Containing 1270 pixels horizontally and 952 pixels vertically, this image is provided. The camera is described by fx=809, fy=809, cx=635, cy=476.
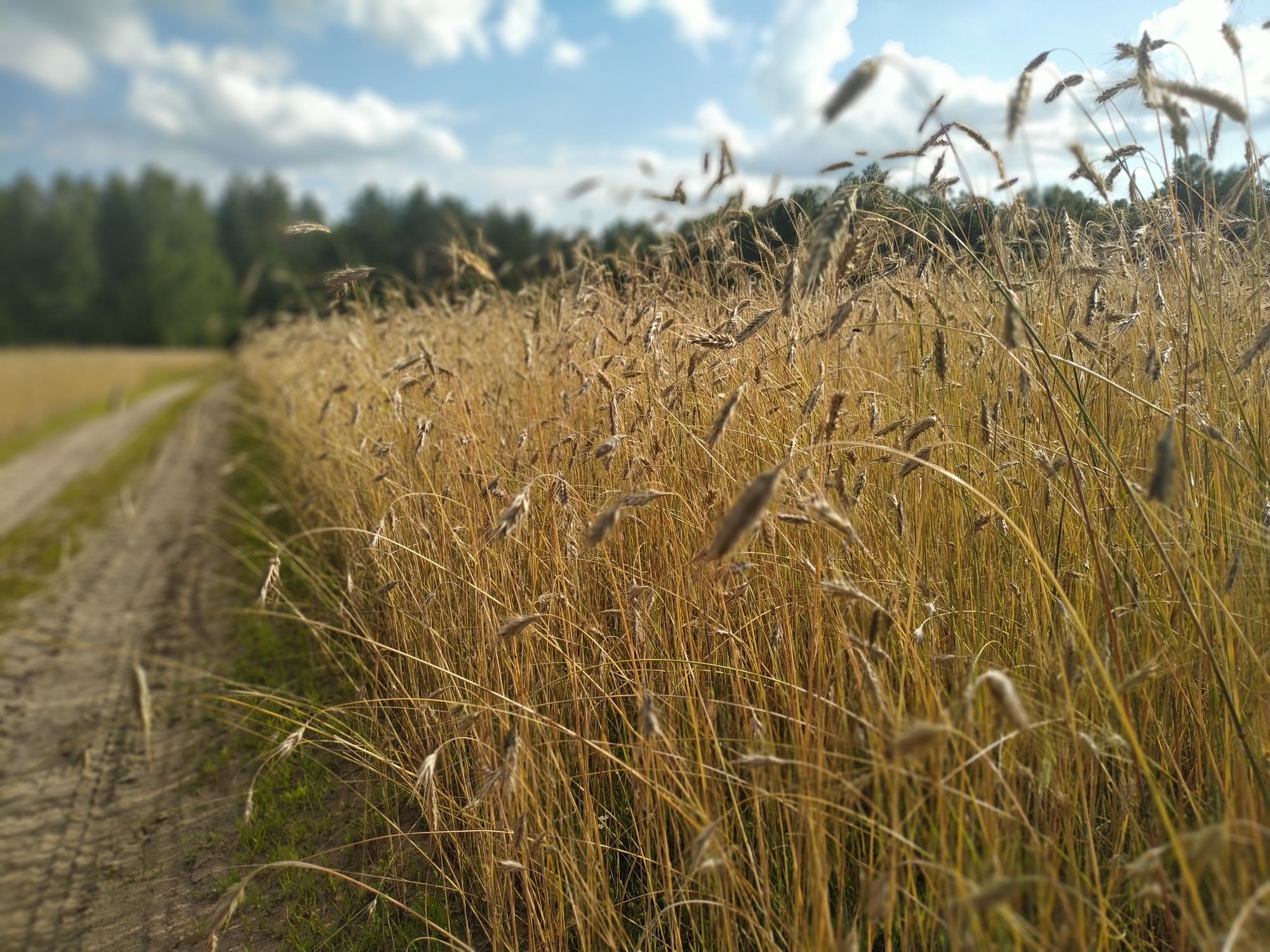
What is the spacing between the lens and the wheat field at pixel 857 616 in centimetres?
158

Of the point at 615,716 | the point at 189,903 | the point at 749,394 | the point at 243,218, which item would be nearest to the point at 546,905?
the point at 615,716

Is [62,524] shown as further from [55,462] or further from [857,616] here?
[857,616]

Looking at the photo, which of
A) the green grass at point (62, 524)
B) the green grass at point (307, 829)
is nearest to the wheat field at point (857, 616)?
the green grass at point (307, 829)

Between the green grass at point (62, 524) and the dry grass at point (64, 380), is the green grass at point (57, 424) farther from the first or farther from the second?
the green grass at point (62, 524)

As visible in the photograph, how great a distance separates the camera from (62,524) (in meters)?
7.71

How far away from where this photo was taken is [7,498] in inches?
364

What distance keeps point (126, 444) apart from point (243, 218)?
7282 centimetres

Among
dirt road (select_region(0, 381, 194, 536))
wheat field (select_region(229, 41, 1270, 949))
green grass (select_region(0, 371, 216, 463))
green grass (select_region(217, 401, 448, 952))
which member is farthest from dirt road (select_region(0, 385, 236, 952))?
green grass (select_region(0, 371, 216, 463))

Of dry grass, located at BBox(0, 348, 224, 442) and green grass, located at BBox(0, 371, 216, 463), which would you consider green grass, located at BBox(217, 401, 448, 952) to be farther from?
dry grass, located at BBox(0, 348, 224, 442)

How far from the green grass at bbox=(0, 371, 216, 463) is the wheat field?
12824mm

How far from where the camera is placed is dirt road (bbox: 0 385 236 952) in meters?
2.61

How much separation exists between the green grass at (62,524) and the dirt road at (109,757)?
23 centimetres

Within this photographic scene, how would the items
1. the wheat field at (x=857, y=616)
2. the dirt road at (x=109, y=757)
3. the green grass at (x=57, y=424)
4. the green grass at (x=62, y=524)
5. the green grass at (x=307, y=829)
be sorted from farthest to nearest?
the green grass at (x=57, y=424) < the green grass at (x=62, y=524) < the dirt road at (x=109, y=757) < the green grass at (x=307, y=829) < the wheat field at (x=857, y=616)

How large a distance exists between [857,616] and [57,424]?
18.4m
